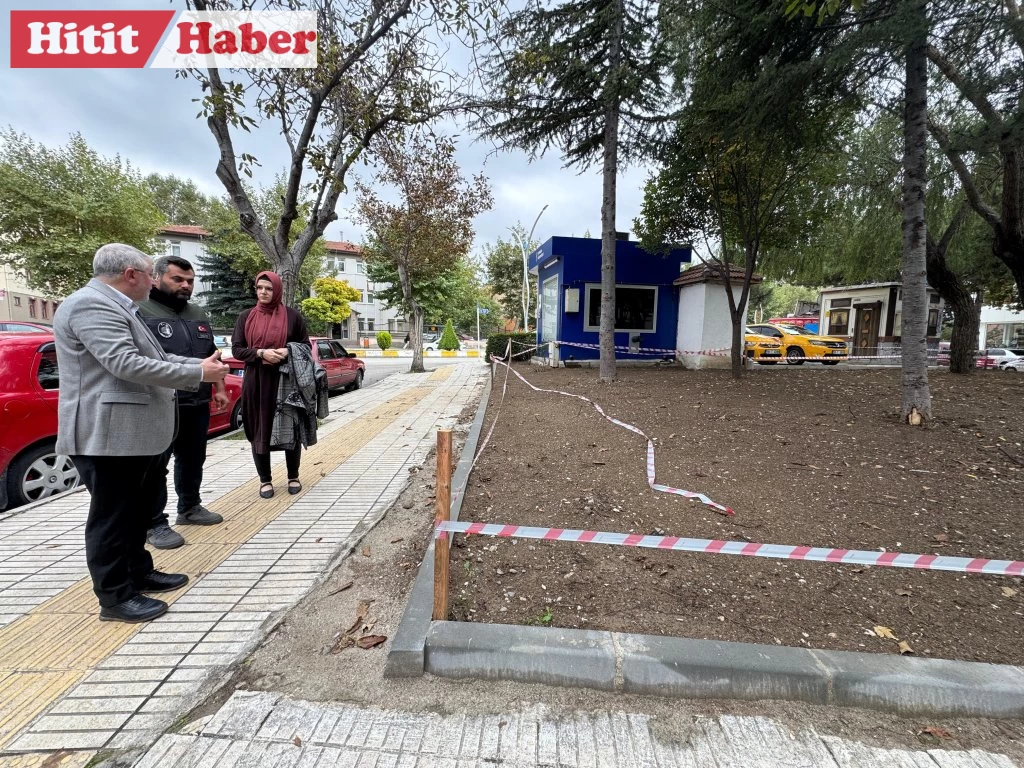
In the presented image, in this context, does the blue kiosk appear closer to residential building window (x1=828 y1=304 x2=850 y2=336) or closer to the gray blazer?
the gray blazer

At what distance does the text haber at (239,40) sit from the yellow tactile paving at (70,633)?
5.16 meters

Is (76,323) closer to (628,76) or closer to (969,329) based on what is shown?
(628,76)

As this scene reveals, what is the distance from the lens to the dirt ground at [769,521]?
2.36 m

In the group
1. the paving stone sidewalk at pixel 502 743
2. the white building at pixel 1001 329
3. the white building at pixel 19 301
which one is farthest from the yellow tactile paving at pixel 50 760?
the white building at pixel 1001 329

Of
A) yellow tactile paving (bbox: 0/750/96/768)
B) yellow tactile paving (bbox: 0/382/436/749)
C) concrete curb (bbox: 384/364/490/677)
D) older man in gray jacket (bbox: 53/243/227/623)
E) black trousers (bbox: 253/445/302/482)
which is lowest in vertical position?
yellow tactile paving (bbox: 0/750/96/768)

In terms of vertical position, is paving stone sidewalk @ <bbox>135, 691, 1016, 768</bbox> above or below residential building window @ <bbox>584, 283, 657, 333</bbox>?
below

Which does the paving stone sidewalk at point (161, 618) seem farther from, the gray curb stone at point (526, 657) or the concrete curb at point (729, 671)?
the concrete curb at point (729, 671)

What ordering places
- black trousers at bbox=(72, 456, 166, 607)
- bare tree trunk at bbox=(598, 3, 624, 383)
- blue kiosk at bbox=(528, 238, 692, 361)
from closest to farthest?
black trousers at bbox=(72, 456, 166, 607)
bare tree trunk at bbox=(598, 3, 624, 383)
blue kiosk at bbox=(528, 238, 692, 361)

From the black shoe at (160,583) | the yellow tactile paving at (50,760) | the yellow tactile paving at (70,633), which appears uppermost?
the black shoe at (160,583)

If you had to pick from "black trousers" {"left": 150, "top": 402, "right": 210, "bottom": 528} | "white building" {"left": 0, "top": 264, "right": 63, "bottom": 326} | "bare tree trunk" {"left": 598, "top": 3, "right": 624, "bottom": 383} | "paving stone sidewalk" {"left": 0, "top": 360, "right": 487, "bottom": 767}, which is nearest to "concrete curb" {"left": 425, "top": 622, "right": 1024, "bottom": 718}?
"paving stone sidewalk" {"left": 0, "top": 360, "right": 487, "bottom": 767}

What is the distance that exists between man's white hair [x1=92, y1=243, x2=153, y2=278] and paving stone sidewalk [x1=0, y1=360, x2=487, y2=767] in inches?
72.4

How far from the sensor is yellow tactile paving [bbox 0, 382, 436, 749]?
1923 millimetres

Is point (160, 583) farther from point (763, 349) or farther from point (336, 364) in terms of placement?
point (763, 349)

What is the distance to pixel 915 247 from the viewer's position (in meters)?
5.35
